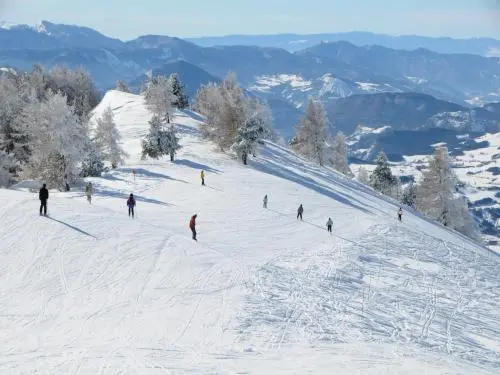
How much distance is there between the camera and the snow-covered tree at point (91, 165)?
162 ft

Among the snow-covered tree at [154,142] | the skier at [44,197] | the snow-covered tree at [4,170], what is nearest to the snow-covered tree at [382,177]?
the snow-covered tree at [154,142]

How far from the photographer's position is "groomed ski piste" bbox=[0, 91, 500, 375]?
16.0 meters

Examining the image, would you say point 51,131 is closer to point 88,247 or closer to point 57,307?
point 88,247

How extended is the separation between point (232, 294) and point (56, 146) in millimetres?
29201

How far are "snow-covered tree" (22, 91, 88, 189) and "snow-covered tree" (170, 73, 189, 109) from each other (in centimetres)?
3912

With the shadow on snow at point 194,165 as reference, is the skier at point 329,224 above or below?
below

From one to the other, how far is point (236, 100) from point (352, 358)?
50.0 m

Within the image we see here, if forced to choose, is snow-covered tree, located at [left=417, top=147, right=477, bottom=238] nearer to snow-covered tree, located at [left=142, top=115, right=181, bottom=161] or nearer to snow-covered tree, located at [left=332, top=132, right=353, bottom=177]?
snow-covered tree, located at [left=332, top=132, right=353, bottom=177]

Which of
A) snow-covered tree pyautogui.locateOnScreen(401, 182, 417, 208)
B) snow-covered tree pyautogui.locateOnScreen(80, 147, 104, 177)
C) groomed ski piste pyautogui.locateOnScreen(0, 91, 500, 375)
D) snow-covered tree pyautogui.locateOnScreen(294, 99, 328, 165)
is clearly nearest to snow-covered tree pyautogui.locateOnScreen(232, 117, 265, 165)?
snow-covered tree pyautogui.locateOnScreen(80, 147, 104, 177)

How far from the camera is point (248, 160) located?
196 ft

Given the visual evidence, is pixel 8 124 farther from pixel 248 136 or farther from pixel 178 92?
pixel 178 92

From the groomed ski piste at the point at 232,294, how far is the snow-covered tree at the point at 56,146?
5.57 m

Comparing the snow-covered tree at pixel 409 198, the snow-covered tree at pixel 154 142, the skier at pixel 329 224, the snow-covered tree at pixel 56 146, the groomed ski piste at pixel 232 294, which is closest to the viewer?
the groomed ski piste at pixel 232 294

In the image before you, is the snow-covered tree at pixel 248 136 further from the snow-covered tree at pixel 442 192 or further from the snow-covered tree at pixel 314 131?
the snow-covered tree at pixel 442 192
